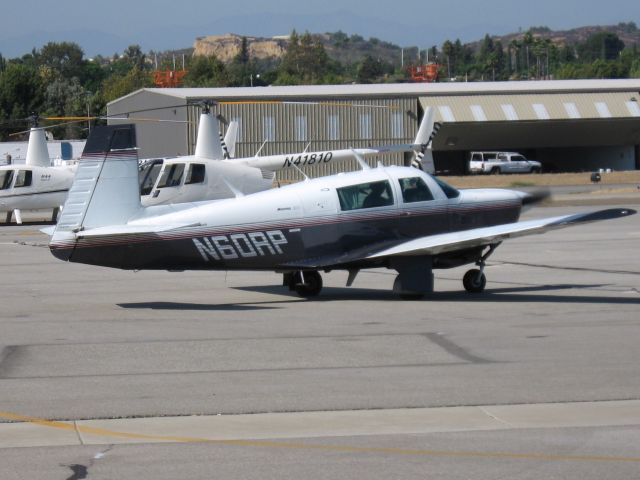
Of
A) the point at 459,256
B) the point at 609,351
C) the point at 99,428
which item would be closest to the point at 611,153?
the point at 459,256

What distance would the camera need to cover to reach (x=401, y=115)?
207ft

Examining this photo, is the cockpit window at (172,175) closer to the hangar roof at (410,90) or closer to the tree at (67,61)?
the hangar roof at (410,90)

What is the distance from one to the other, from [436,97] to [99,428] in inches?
2212

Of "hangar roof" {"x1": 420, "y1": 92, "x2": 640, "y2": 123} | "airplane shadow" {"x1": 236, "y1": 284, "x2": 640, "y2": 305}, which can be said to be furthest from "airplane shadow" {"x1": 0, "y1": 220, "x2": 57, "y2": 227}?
"hangar roof" {"x1": 420, "y1": 92, "x2": 640, "y2": 123}

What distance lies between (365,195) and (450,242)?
5.11ft

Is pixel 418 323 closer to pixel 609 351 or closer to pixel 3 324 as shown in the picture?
pixel 609 351

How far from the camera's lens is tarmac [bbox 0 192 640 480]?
25.7 feet

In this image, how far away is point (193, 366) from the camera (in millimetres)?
11531

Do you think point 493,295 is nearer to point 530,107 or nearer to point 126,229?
point 126,229

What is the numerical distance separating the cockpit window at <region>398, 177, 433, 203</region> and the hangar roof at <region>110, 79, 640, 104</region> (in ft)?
139

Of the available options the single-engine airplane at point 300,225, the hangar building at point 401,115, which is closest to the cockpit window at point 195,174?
the single-engine airplane at point 300,225

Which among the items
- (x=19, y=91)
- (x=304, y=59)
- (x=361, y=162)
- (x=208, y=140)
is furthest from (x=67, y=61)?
(x=361, y=162)

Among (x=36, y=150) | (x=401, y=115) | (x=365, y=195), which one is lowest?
(x=36, y=150)

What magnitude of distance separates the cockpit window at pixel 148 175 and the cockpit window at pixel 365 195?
13591 mm
